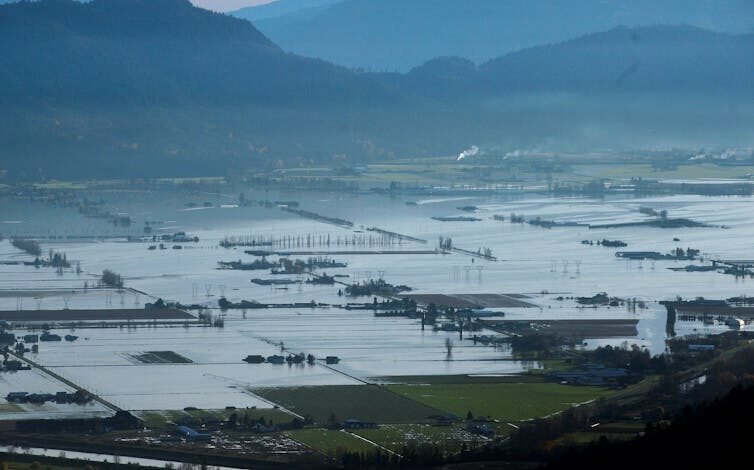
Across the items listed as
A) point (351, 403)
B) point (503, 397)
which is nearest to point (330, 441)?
point (351, 403)

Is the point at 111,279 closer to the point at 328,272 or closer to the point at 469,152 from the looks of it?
the point at 328,272

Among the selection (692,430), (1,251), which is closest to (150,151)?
(1,251)

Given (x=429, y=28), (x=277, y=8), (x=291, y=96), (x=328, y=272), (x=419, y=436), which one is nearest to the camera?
(x=419, y=436)

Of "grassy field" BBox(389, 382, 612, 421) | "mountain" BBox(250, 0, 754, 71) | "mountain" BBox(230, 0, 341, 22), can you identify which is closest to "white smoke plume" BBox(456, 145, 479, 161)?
"mountain" BBox(250, 0, 754, 71)

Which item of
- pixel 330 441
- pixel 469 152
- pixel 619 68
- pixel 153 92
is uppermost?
pixel 619 68

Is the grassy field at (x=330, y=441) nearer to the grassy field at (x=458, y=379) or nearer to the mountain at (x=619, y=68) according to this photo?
the grassy field at (x=458, y=379)

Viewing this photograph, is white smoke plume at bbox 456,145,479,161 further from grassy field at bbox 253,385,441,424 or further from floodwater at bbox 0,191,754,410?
grassy field at bbox 253,385,441,424

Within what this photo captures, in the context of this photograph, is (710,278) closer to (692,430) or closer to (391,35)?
(692,430)
